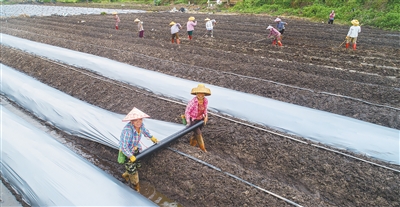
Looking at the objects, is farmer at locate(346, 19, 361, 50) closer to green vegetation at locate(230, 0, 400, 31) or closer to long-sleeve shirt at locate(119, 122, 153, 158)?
green vegetation at locate(230, 0, 400, 31)

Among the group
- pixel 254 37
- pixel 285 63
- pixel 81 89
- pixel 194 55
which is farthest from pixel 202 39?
pixel 81 89

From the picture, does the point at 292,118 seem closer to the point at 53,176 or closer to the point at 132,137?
the point at 132,137

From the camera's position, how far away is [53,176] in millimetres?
3850

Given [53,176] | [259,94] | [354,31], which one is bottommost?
[53,176]

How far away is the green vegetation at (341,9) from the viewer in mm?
15231

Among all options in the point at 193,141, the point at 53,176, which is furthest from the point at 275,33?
the point at 53,176

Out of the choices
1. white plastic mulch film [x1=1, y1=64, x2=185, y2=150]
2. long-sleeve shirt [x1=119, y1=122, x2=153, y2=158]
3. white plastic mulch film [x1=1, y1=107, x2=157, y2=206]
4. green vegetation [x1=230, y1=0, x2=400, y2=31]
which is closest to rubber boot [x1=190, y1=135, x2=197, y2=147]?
white plastic mulch film [x1=1, y1=64, x2=185, y2=150]

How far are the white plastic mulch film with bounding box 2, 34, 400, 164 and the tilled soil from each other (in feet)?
0.99

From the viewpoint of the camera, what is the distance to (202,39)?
13320 millimetres

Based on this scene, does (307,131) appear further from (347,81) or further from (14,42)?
(14,42)

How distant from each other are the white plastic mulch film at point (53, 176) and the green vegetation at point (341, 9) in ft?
54.4

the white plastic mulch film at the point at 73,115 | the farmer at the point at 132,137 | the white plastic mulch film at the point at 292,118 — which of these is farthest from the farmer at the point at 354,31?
the farmer at the point at 132,137

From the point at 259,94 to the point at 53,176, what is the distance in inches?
195

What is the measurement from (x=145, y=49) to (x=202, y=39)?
11.0 feet
